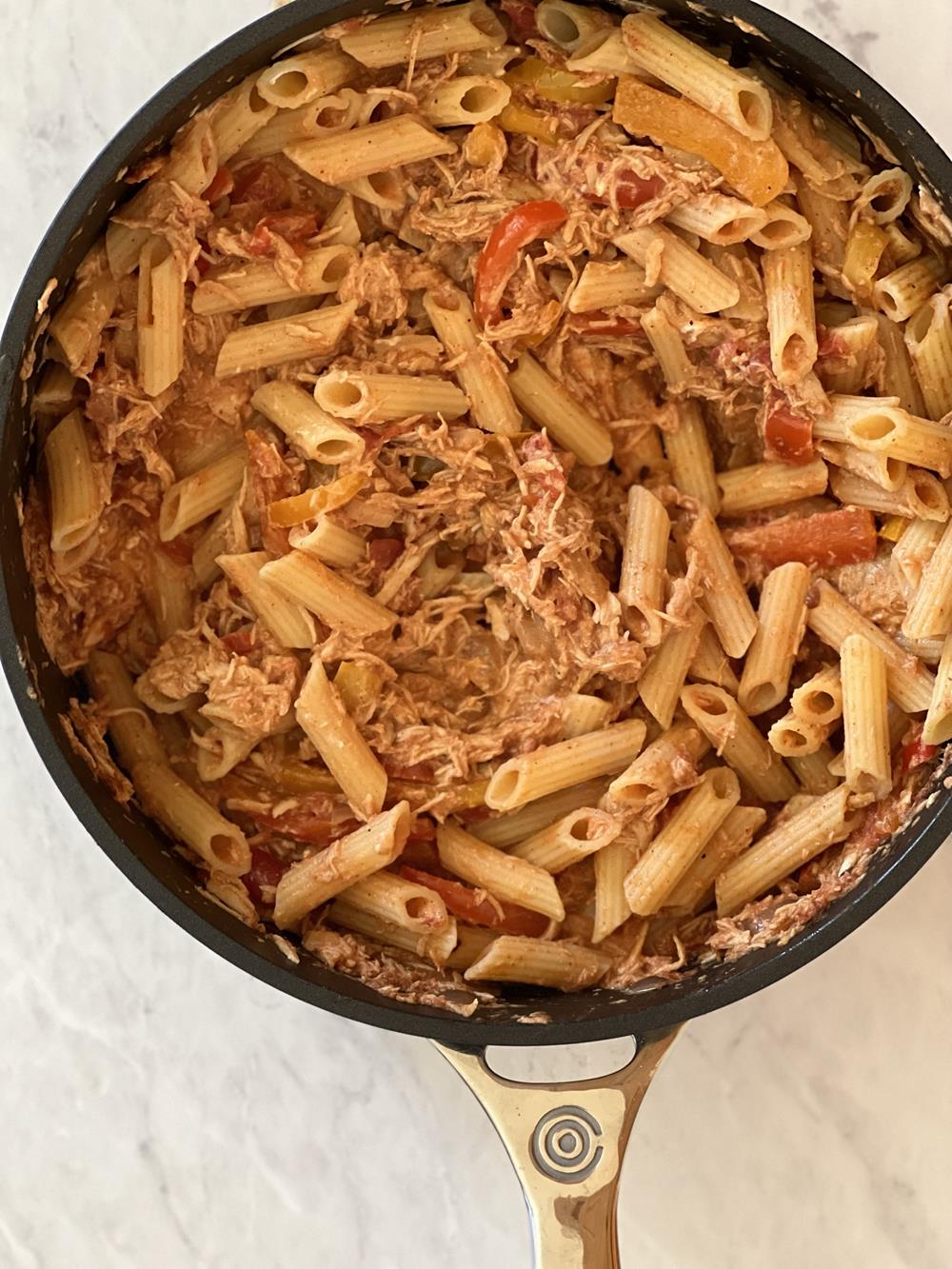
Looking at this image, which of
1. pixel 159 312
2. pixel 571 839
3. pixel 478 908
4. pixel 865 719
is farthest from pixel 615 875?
pixel 159 312

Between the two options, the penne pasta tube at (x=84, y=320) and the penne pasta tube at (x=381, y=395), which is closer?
the penne pasta tube at (x=84, y=320)

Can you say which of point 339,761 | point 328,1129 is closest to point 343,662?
point 339,761

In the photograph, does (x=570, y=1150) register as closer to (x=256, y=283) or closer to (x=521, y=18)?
(x=256, y=283)

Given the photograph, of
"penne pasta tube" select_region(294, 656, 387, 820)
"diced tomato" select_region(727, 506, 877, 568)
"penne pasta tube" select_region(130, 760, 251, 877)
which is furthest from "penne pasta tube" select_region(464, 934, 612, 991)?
"diced tomato" select_region(727, 506, 877, 568)

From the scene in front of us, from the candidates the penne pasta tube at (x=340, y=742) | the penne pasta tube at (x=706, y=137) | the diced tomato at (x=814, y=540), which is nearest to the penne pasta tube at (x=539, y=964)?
the penne pasta tube at (x=340, y=742)

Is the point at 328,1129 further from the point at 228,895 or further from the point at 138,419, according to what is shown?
the point at 138,419

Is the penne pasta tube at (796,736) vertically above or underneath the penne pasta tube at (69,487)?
underneath

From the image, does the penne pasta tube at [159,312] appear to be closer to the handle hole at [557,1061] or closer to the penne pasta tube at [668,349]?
the penne pasta tube at [668,349]
